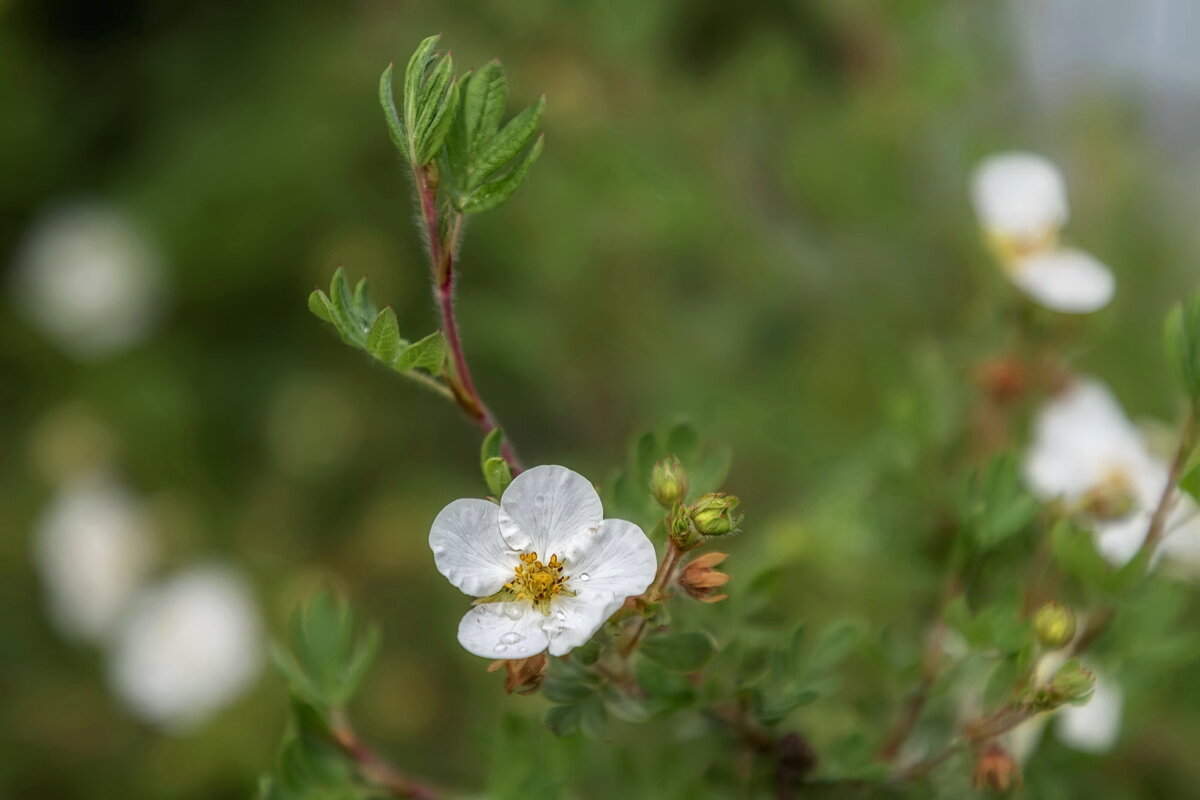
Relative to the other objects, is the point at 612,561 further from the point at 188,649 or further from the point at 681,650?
the point at 188,649

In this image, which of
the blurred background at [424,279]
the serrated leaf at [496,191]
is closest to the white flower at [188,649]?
the blurred background at [424,279]

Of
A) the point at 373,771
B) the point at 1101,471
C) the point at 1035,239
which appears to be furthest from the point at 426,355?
the point at 1035,239

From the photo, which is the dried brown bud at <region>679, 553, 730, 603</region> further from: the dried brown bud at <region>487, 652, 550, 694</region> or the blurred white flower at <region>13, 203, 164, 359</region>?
the blurred white flower at <region>13, 203, 164, 359</region>

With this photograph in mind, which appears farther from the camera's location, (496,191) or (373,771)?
(373,771)

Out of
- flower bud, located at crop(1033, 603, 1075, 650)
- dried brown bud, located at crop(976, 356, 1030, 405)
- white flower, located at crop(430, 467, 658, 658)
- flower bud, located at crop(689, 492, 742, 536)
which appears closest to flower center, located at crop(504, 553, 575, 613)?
white flower, located at crop(430, 467, 658, 658)

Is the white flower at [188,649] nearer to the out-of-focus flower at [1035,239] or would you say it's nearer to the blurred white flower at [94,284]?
the blurred white flower at [94,284]

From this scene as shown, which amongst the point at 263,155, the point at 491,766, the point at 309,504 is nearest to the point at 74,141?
the point at 263,155
